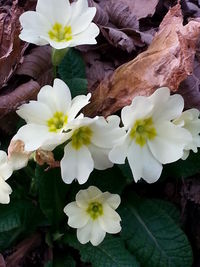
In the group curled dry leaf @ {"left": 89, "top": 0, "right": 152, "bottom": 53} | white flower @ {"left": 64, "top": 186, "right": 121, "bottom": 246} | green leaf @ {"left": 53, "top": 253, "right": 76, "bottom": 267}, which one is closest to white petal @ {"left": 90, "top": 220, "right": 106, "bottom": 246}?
white flower @ {"left": 64, "top": 186, "right": 121, "bottom": 246}

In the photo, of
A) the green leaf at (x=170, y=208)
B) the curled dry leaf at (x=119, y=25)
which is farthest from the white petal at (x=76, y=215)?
the curled dry leaf at (x=119, y=25)

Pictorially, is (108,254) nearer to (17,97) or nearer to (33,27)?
(17,97)

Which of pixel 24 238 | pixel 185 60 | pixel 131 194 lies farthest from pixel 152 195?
pixel 185 60

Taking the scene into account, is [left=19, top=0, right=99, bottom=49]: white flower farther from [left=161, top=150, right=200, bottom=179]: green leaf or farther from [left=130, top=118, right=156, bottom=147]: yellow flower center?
[left=161, top=150, right=200, bottom=179]: green leaf

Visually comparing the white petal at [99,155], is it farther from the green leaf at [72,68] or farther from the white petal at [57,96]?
the green leaf at [72,68]

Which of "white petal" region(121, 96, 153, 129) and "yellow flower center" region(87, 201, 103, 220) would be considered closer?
"white petal" region(121, 96, 153, 129)

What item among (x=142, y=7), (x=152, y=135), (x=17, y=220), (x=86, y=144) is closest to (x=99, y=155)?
(x=86, y=144)
